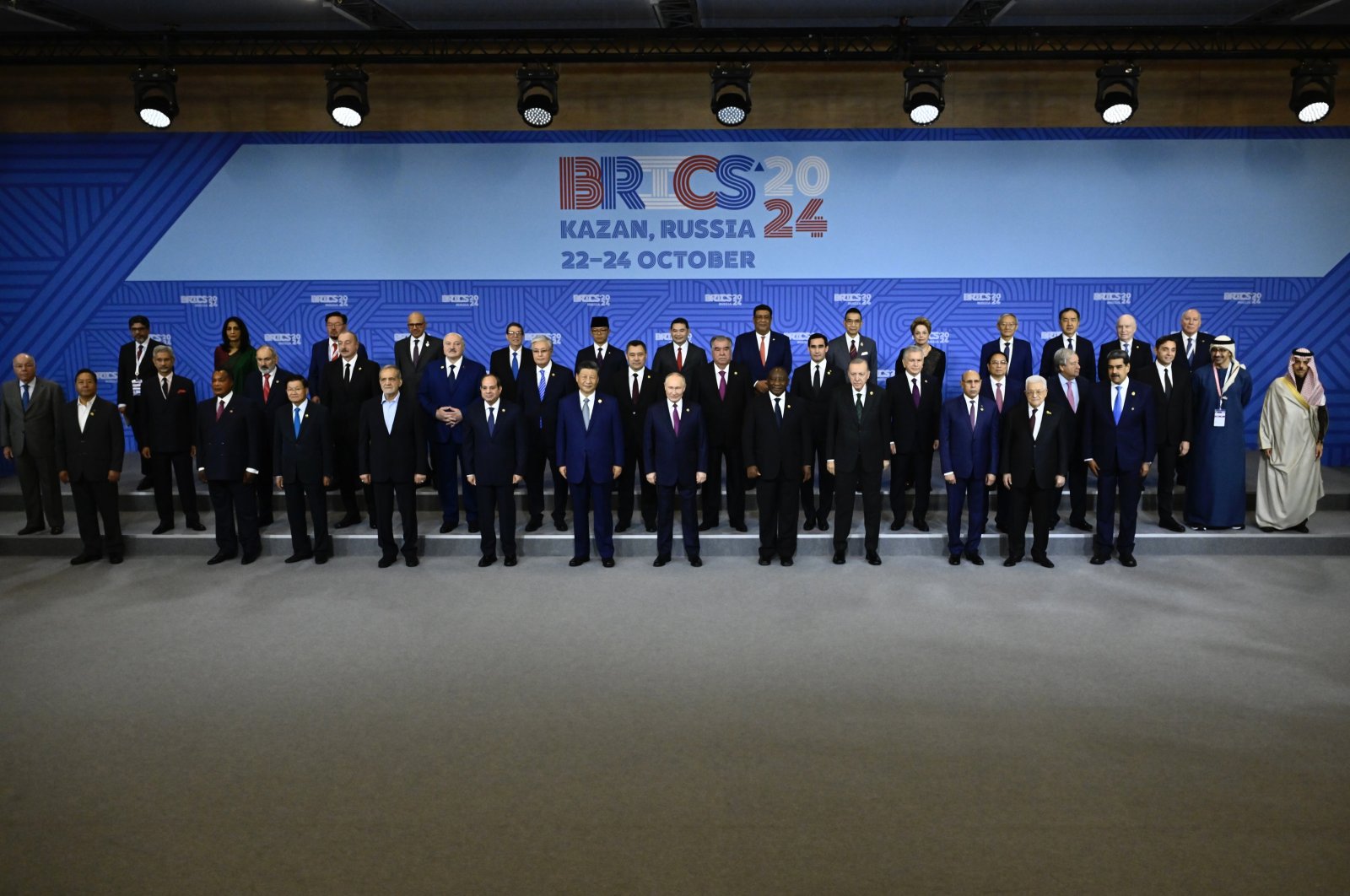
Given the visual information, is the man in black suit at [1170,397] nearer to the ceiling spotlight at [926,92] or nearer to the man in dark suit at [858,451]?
the man in dark suit at [858,451]

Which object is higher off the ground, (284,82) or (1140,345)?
(284,82)

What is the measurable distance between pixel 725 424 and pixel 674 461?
801 mm

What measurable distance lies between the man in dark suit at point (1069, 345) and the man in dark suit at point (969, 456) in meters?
1.70

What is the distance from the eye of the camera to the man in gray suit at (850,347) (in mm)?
8242

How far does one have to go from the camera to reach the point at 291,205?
10.1 meters

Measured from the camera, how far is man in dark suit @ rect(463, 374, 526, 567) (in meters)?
6.96

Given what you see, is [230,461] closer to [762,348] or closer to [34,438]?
[34,438]

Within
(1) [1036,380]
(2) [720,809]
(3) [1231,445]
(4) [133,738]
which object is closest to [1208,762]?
(2) [720,809]

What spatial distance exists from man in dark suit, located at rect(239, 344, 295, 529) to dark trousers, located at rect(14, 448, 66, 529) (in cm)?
158

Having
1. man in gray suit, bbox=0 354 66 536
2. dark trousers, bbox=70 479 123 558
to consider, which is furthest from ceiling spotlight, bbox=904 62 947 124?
man in gray suit, bbox=0 354 66 536

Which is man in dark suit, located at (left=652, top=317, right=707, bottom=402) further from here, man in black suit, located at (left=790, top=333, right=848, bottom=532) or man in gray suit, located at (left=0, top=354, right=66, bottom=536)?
man in gray suit, located at (left=0, top=354, right=66, bottom=536)

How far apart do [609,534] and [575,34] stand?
16.1ft

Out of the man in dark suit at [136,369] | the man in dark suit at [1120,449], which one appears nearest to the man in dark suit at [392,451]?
the man in dark suit at [136,369]

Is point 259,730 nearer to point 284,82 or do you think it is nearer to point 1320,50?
point 284,82
